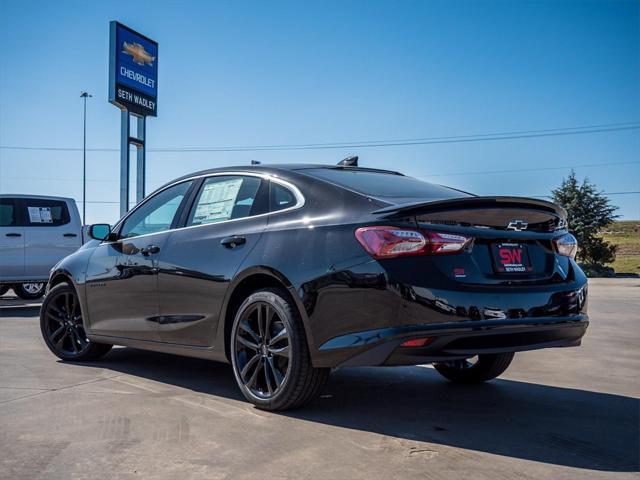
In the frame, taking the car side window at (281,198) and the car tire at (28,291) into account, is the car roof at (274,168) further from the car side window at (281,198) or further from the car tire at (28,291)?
the car tire at (28,291)

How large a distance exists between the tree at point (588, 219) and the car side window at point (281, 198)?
116 feet

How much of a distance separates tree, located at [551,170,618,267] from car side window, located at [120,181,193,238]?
114 feet

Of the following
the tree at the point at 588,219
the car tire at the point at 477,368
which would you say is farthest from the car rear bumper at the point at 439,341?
the tree at the point at 588,219

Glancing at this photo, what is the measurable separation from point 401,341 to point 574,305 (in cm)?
122

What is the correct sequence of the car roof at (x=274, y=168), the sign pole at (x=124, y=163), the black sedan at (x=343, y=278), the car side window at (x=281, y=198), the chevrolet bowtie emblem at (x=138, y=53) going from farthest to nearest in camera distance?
the chevrolet bowtie emblem at (x=138, y=53), the sign pole at (x=124, y=163), the car roof at (x=274, y=168), the car side window at (x=281, y=198), the black sedan at (x=343, y=278)

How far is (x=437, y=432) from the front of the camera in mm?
3705

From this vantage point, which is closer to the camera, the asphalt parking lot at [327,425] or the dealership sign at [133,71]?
the asphalt parking lot at [327,425]

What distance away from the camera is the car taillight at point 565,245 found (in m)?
4.13

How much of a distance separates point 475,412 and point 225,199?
2.21 metres

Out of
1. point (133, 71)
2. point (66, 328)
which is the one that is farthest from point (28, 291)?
point (133, 71)

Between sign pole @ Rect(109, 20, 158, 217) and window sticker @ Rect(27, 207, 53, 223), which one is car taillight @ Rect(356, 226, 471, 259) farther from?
sign pole @ Rect(109, 20, 158, 217)

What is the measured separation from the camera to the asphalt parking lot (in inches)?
123

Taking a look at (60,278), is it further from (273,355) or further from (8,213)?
(8,213)

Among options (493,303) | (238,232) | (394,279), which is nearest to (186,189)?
(238,232)
